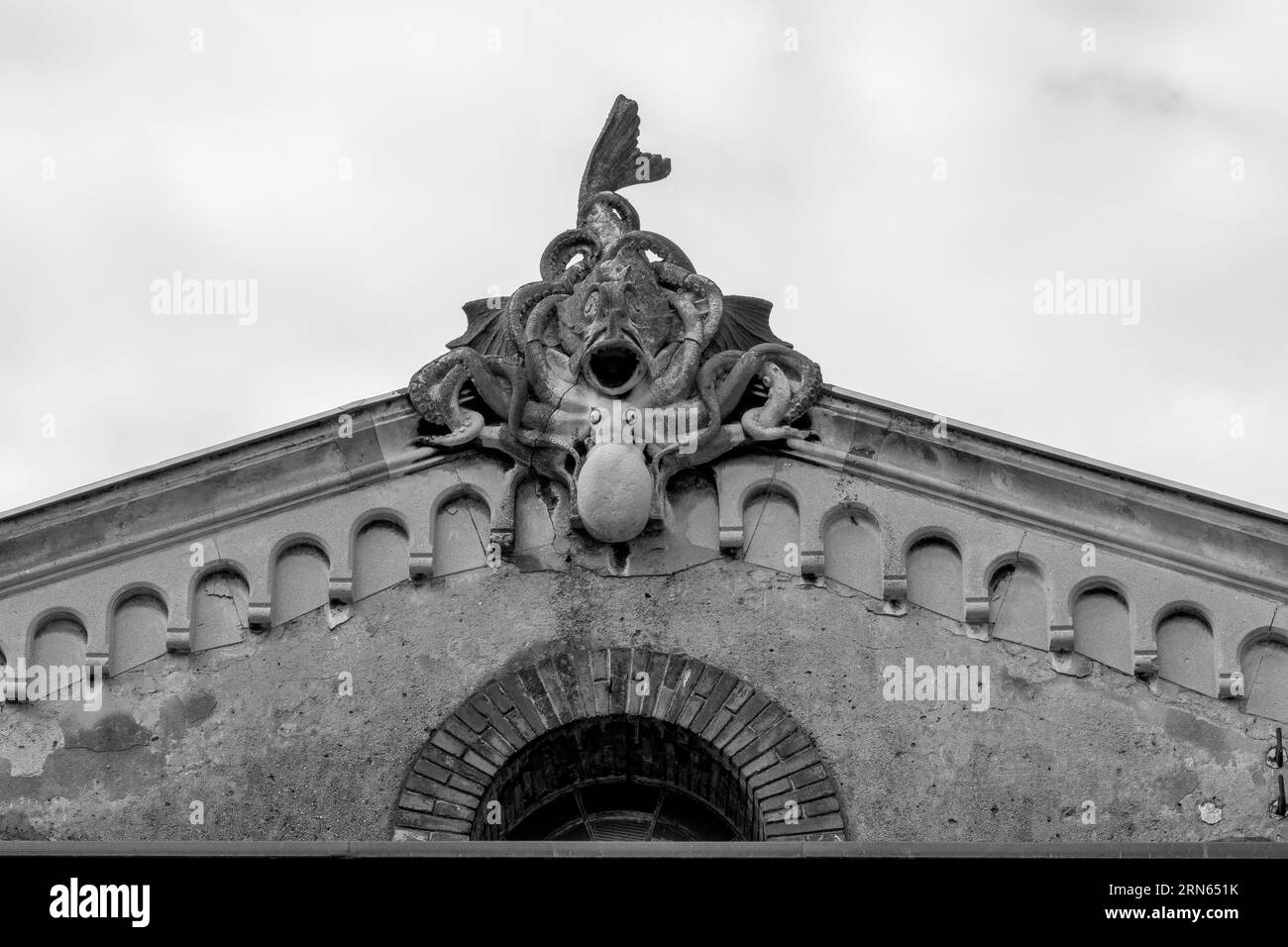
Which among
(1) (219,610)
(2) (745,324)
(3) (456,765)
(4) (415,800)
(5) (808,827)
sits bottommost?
(5) (808,827)

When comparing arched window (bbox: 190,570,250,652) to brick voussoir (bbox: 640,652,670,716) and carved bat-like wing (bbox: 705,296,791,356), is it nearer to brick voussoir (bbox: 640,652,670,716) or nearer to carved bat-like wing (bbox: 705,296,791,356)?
brick voussoir (bbox: 640,652,670,716)

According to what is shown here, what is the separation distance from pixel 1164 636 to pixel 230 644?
488 centimetres

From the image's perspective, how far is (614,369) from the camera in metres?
13.0

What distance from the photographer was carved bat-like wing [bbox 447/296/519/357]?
525 inches

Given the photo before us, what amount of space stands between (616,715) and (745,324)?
239 centimetres

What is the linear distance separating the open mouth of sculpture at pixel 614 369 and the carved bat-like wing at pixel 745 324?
1.79ft

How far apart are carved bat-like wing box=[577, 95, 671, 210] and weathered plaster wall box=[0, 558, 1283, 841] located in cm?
249

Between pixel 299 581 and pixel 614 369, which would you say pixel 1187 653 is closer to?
pixel 614 369

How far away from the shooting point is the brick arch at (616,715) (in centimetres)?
1198

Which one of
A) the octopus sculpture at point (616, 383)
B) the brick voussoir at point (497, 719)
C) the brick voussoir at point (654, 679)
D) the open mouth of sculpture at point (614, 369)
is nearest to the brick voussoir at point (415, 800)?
the brick voussoir at point (497, 719)

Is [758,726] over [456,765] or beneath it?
over

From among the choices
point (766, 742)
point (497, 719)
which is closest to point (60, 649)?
point (497, 719)

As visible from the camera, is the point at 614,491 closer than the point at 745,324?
Yes
